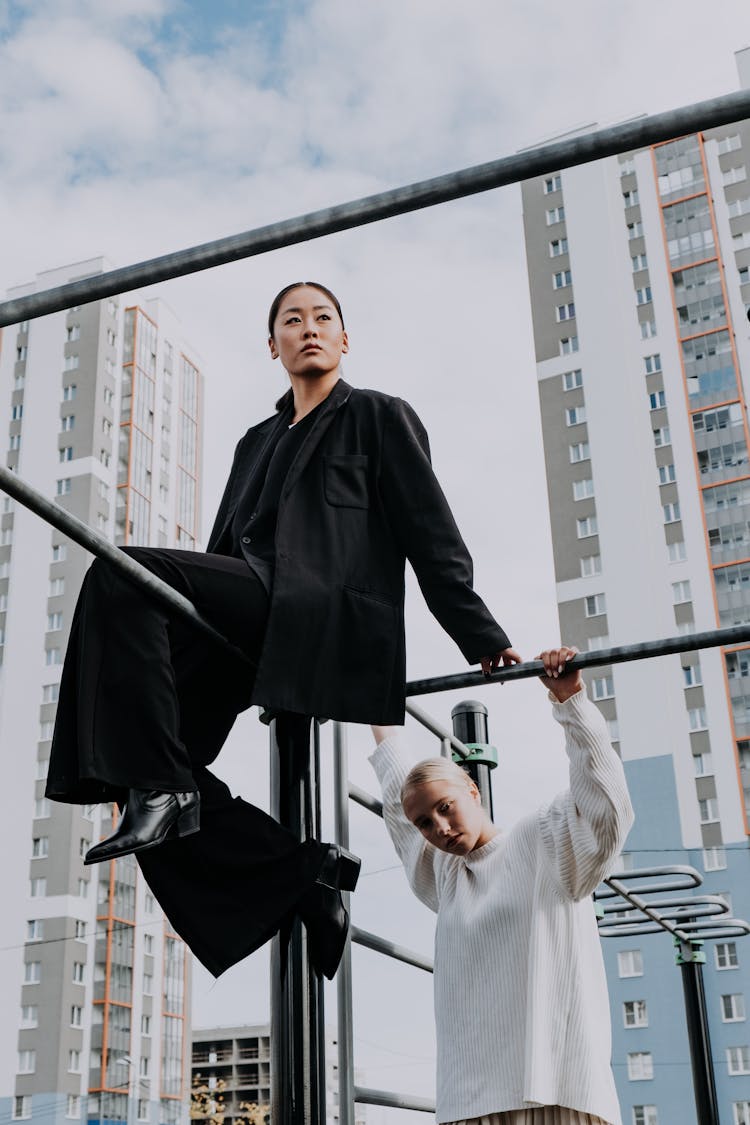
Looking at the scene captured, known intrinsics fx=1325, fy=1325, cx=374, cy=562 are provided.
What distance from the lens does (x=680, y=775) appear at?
2644 cm

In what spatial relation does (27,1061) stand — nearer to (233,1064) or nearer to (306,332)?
(233,1064)

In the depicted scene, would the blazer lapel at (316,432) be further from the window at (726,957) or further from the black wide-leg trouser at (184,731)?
the window at (726,957)

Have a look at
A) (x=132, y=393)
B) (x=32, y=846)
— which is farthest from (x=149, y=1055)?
(x=132, y=393)

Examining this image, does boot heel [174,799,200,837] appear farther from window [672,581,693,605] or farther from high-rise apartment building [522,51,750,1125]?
window [672,581,693,605]

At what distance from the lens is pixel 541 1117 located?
1.59 metres

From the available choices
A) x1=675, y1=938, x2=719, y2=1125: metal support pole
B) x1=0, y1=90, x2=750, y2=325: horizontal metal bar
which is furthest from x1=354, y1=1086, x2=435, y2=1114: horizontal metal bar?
x1=675, y1=938, x2=719, y2=1125: metal support pole

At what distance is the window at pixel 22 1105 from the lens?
101 feet

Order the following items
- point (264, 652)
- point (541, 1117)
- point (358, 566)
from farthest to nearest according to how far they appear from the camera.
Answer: point (358, 566), point (264, 652), point (541, 1117)

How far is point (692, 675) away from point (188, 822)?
2626cm

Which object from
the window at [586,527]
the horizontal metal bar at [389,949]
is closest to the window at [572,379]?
the window at [586,527]

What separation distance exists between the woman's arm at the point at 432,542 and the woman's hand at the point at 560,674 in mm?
101

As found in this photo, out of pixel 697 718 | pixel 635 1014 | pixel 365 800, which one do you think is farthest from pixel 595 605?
pixel 365 800

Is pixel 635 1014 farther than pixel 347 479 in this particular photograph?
Yes

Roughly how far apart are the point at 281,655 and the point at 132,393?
1385 inches
